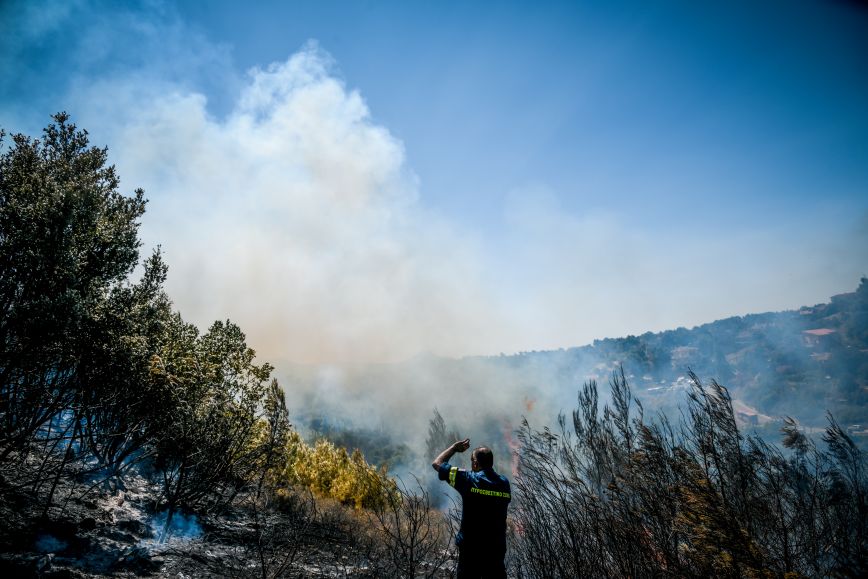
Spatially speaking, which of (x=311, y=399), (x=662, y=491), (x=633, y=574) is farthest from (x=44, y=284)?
(x=311, y=399)

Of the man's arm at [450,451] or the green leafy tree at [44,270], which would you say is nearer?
the man's arm at [450,451]

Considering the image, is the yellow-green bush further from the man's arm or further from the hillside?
the hillside

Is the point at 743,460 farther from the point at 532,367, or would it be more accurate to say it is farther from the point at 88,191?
the point at 532,367

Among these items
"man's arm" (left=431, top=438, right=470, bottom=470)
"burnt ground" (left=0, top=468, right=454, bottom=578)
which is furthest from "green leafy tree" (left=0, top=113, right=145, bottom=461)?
"man's arm" (left=431, top=438, right=470, bottom=470)

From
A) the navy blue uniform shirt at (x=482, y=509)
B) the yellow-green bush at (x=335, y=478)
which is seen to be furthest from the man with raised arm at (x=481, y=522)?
the yellow-green bush at (x=335, y=478)

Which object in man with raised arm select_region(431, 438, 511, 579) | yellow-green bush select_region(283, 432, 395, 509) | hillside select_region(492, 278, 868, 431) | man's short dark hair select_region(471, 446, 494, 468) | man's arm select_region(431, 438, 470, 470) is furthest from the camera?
hillside select_region(492, 278, 868, 431)

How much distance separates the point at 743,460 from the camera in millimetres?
5742

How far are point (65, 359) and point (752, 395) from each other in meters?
99.1

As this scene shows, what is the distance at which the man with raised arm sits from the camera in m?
3.67

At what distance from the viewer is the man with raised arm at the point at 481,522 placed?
3.67 meters

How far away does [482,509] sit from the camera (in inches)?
150

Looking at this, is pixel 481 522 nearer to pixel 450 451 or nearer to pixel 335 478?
pixel 450 451

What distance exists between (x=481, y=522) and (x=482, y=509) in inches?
4.9

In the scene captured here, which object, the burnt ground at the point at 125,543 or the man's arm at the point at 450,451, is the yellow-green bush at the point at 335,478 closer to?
the burnt ground at the point at 125,543
